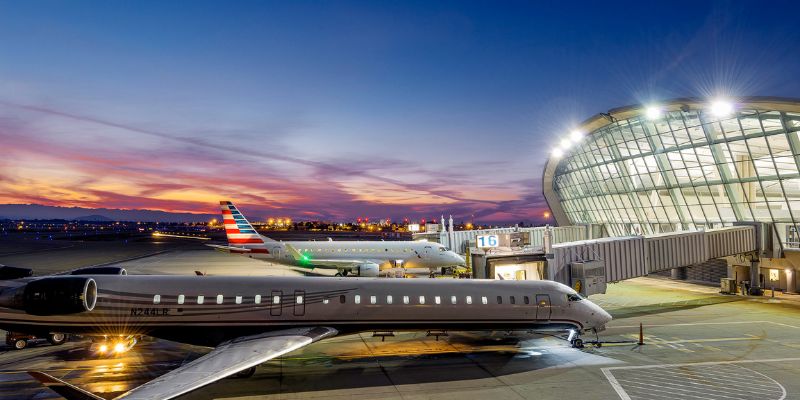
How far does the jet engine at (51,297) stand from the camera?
14.8 meters

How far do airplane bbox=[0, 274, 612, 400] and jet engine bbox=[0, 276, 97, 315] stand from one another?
3cm

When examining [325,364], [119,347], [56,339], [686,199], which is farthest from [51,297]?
[686,199]

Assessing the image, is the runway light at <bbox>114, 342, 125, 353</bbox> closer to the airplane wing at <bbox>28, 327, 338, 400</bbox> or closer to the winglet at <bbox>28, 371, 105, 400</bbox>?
the airplane wing at <bbox>28, 327, 338, 400</bbox>

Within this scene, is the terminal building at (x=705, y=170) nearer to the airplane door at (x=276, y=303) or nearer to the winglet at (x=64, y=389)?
the airplane door at (x=276, y=303)

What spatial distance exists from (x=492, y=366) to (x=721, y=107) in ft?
92.9

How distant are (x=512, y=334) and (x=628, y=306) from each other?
38.6ft

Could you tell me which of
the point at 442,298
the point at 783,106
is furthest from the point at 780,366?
the point at 783,106

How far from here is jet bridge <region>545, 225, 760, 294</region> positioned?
1014 inches

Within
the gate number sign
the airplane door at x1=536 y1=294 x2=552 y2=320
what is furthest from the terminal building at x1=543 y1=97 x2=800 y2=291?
the airplane door at x1=536 y1=294 x2=552 y2=320

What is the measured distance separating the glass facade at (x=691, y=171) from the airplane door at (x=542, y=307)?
25.5 m

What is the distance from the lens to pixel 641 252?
95.9ft

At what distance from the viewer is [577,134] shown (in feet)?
162

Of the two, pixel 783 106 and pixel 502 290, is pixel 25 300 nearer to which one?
pixel 502 290

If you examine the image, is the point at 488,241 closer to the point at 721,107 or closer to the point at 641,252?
the point at 641,252
